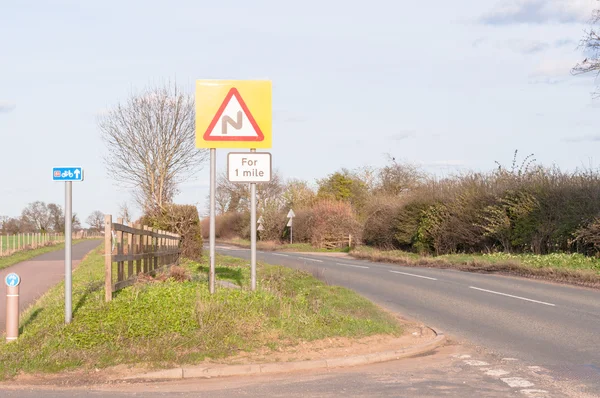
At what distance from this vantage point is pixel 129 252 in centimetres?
1359

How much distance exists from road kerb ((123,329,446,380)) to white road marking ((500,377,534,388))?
5.89 feet

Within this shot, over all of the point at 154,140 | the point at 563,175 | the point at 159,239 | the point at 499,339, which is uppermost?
the point at 154,140

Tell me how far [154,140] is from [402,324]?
28502 millimetres

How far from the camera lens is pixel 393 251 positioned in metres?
39.7

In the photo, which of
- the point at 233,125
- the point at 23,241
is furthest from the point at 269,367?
the point at 23,241

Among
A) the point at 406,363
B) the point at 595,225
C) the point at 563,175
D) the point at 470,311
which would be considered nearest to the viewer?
the point at 406,363

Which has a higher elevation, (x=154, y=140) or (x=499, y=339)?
(x=154, y=140)

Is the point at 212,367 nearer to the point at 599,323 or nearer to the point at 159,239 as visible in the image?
the point at 599,323

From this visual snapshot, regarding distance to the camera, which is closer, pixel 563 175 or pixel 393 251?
pixel 563 175

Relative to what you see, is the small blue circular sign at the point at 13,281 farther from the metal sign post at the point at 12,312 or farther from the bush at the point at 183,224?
the bush at the point at 183,224

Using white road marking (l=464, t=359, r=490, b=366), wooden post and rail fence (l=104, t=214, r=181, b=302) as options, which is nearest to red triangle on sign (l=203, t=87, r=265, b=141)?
wooden post and rail fence (l=104, t=214, r=181, b=302)

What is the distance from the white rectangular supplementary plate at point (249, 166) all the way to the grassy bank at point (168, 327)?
1864 millimetres

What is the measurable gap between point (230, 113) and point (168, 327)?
3614 mm

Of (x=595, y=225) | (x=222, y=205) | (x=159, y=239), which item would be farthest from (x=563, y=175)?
(x=222, y=205)
